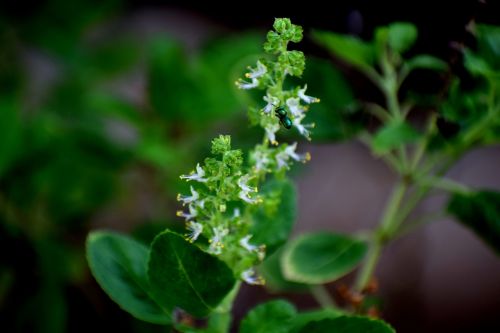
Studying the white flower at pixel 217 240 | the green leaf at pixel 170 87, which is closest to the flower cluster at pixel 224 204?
the white flower at pixel 217 240

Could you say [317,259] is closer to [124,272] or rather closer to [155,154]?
[124,272]

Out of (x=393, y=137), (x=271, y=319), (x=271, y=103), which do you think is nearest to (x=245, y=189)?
(x=271, y=103)

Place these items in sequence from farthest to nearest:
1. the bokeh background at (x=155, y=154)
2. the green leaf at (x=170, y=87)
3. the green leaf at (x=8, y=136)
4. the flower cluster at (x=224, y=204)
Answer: the green leaf at (x=170, y=87)
the green leaf at (x=8, y=136)
the bokeh background at (x=155, y=154)
the flower cluster at (x=224, y=204)

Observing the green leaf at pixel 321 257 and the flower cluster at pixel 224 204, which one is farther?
the green leaf at pixel 321 257

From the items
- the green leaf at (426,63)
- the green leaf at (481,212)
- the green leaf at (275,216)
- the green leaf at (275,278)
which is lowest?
the green leaf at (275,278)

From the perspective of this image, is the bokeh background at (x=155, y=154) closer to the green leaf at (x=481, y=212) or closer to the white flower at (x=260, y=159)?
the green leaf at (x=481, y=212)

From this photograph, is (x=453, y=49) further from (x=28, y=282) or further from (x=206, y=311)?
(x=28, y=282)

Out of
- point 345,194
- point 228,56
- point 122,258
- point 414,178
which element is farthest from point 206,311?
point 345,194
